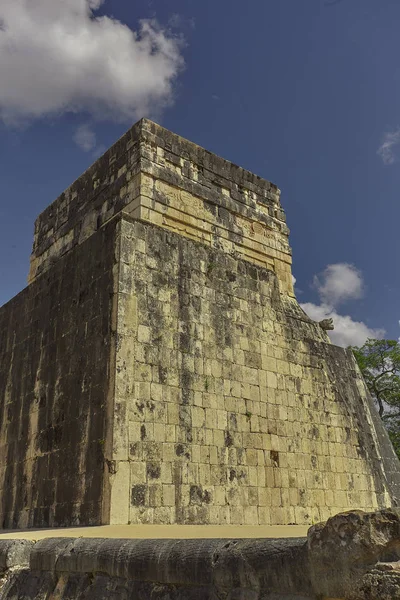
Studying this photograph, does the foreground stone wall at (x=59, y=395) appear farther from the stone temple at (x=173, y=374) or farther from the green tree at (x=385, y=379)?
the green tree at (x=385, y=379)

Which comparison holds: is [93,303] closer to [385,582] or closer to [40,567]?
[40,567]

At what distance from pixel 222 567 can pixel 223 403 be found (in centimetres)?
544

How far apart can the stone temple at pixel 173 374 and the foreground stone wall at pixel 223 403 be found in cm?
3

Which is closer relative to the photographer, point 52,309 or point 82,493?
point 82,493

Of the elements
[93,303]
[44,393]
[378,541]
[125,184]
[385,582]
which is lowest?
[385,582]

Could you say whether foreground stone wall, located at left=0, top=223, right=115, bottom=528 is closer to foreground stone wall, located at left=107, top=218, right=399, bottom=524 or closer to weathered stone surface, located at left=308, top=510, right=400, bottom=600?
foreground stone wall, located at left=107, top=218, right=399, bottom=524

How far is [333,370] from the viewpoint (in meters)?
10.9

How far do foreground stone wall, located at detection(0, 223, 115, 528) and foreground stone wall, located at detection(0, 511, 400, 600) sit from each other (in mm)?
2446

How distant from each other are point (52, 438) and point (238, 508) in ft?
9.83

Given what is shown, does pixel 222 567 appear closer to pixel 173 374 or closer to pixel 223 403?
pixel 173 374

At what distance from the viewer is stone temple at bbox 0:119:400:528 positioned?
7.64m

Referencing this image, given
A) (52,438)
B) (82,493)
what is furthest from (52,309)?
(82,493)

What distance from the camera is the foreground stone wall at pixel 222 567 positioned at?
2.62 meters

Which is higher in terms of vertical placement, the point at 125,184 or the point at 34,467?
the point at 125,184
